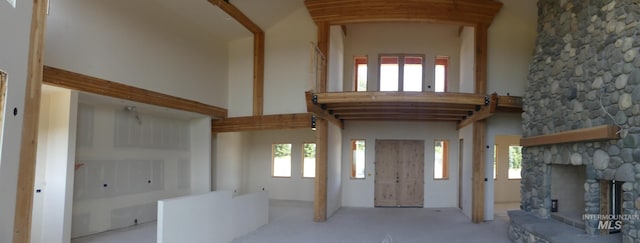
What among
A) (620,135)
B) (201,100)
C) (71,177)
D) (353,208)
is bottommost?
(353,208)

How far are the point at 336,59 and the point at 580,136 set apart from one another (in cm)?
552

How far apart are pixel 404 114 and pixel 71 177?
6659 mm

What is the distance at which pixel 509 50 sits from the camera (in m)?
8.70

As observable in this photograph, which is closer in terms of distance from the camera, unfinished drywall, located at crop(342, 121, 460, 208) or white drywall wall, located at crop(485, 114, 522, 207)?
white drywall wall, located at crop(485, 114, 522, 207)

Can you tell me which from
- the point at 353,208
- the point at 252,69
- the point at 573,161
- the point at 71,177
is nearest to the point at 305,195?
the point at 353,208

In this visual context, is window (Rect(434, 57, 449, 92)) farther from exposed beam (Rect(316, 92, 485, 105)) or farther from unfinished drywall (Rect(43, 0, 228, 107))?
unfinished drywall (Rect(43, 0, 228, 107))

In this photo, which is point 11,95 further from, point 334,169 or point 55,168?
point 334,169

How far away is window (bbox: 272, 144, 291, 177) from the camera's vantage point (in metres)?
11.5

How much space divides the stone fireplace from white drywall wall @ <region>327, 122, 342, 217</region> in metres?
3.78

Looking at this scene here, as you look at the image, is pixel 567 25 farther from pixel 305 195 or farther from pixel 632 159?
pixel 305 195

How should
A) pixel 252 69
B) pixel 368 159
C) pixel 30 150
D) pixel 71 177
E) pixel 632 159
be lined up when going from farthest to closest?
1. pixel 368 159
2. pixel 252 69
3. pixel 71 177
4. pixel 632 159
5. pixel 30 150

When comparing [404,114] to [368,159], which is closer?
[404,114]

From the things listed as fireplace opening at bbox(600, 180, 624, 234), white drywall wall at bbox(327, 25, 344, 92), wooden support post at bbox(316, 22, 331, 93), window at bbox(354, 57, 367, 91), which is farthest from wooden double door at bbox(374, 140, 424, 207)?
fireplace opening at bbox(600, 180, 624, 234)

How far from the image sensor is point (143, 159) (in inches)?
326
